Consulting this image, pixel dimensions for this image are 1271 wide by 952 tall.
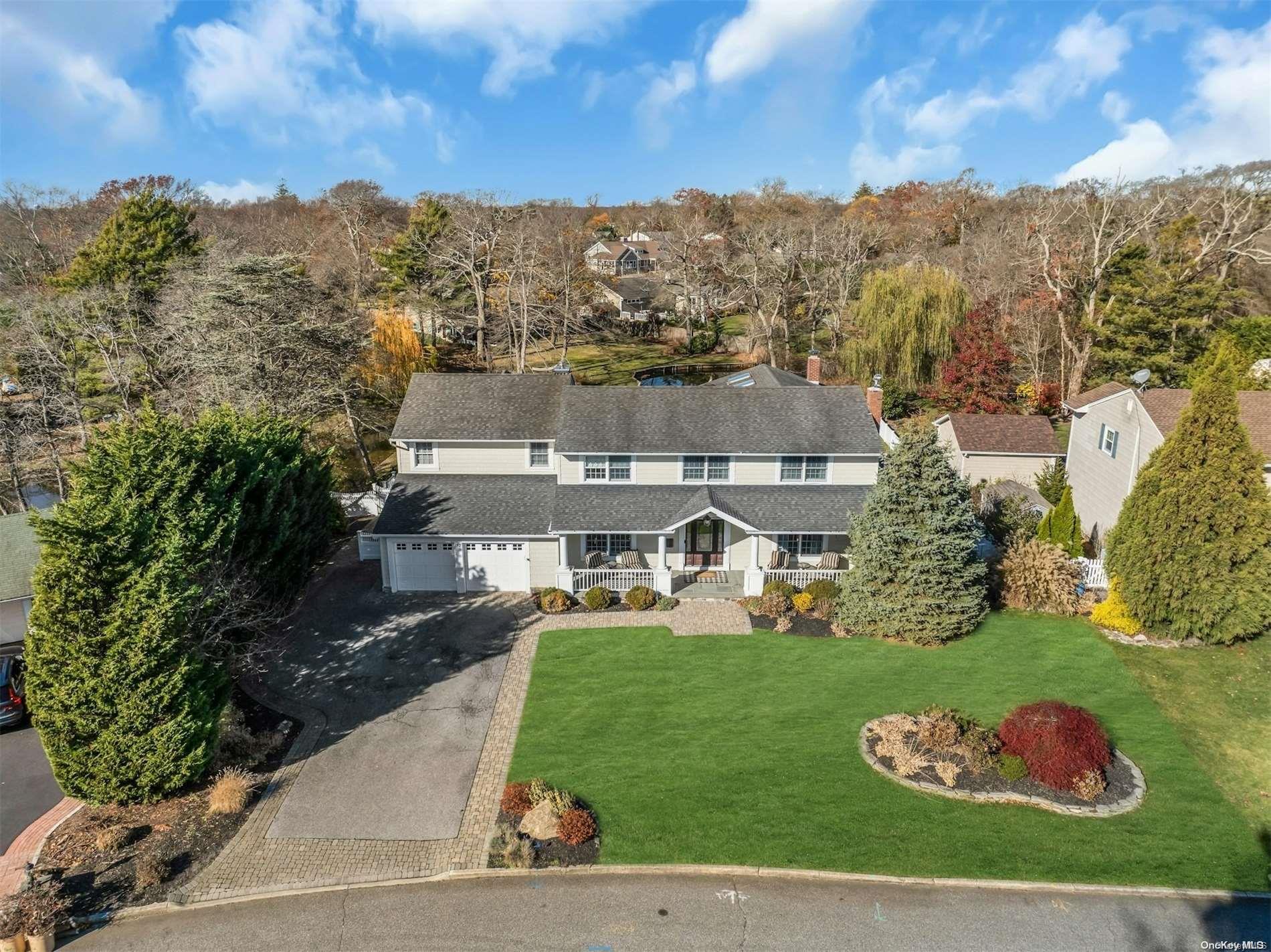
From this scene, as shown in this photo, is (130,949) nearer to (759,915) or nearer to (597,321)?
(759,915)

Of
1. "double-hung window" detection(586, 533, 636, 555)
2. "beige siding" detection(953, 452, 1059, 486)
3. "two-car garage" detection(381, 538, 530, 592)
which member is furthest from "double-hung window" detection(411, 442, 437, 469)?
"beige siding" detection(953, 452, 1059, 486)

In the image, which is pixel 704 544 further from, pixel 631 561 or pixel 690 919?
pixel 690 919

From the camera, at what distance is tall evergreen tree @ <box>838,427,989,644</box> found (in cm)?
2314

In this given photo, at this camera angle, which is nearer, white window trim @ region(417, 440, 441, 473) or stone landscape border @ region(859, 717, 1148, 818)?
stone landscape border @ region(859, 717, 1148, 818)

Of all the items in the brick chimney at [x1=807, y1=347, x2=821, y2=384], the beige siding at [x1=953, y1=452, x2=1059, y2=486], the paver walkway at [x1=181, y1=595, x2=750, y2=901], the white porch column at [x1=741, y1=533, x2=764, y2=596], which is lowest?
the paver walkway at [x1=181, y1=595, x2=750, y2=901]

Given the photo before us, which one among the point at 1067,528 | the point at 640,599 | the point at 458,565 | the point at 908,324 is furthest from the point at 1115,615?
the point at 908,324

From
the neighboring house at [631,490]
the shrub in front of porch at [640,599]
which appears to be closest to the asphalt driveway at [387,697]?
the neighboring house at [631,490]

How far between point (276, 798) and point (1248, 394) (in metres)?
33.2

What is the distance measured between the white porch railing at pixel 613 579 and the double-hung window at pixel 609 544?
1014 mm

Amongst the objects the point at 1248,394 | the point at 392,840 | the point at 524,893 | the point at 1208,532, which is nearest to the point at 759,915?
the point at 524,893

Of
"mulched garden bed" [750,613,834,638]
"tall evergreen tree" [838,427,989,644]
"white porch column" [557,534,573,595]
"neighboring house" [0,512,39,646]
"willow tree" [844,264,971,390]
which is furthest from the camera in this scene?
"willow tree" [844,264,971,390]

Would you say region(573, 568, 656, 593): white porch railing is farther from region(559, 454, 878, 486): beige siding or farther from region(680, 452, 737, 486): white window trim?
region(680, 452, 737, 486): white window trim

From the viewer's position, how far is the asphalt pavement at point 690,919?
43.5ft

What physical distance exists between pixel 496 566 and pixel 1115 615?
67.8ft
